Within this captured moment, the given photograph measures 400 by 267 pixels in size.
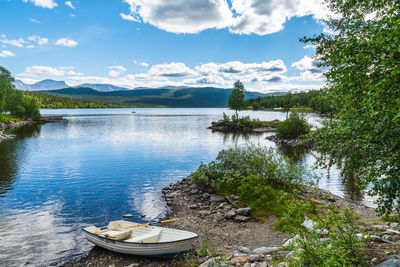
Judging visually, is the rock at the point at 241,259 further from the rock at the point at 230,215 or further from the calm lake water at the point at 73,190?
the calm lake water at the point at 73,190

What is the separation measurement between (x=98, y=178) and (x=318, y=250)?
29.2m

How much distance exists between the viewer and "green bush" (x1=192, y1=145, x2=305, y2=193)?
70.1ft

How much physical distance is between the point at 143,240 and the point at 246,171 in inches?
501

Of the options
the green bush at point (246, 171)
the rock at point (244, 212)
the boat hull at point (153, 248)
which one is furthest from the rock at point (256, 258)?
the green bush at point (246, 171)

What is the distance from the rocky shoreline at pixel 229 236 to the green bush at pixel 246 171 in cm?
127

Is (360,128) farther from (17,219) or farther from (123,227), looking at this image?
(17,219)

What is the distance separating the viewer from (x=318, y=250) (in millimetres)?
7789

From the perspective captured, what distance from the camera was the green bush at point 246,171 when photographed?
21.4m

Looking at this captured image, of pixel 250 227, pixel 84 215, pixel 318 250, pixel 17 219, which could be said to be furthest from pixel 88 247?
pixel 318 250

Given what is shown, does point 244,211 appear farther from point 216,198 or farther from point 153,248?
point 153,248

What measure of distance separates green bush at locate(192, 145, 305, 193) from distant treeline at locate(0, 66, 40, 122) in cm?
9127

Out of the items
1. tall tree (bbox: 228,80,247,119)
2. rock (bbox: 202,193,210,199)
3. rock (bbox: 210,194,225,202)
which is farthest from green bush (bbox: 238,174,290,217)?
tall tree (bbox: 228,80,247,119)

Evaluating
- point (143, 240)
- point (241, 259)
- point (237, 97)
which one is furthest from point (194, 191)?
point (237, 97)

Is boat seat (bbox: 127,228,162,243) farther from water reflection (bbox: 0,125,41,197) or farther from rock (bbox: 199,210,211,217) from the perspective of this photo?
water reflection (bbox: 0,125,41,197)
